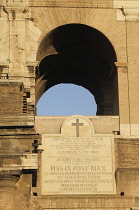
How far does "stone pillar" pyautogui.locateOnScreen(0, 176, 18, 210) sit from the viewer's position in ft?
69.0

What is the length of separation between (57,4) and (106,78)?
6.08 meters

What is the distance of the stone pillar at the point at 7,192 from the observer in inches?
828

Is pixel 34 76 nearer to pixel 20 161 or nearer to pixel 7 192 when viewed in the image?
pixel 20 161

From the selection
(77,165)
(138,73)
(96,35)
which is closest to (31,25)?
(96,35)

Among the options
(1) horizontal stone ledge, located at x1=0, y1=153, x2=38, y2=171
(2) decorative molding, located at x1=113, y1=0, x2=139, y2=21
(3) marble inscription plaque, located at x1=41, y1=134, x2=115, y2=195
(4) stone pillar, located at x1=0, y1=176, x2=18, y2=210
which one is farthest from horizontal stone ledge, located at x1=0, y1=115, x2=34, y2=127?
(2) decorative molding, located at x1=113, y1=0, x2=139, y2=21

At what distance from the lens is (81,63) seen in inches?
1379

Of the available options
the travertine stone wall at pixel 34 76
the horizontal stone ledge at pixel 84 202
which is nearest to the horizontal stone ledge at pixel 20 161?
the travertine stone wall at pixel 34 76

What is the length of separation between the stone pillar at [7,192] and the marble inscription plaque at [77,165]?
473 centimetres

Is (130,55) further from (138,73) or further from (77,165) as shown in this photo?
(77,165)

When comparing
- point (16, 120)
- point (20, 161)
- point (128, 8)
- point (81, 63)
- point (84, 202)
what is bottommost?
point (84, 202)

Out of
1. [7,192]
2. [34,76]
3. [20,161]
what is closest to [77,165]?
[34,76]

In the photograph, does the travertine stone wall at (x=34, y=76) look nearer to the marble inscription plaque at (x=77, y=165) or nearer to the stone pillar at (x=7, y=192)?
the marble inscription plaque at (x=77, y=165)

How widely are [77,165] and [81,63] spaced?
9.68 m

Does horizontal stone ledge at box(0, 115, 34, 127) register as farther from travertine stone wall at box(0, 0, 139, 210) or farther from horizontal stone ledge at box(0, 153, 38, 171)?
horizontal stone ledge at box(0, 153, 38, 171)
